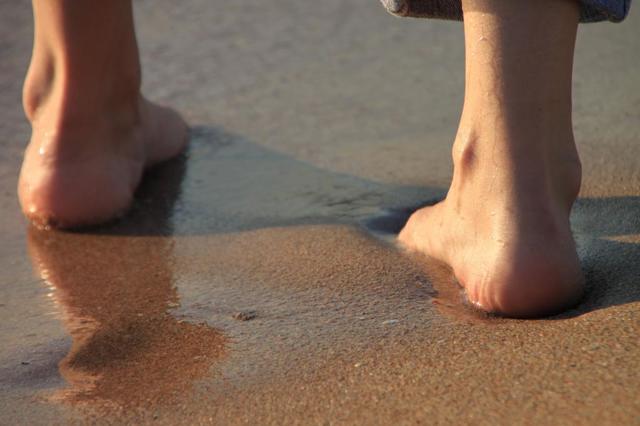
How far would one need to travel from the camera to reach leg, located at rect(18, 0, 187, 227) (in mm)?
2057

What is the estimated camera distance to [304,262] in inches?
71.2

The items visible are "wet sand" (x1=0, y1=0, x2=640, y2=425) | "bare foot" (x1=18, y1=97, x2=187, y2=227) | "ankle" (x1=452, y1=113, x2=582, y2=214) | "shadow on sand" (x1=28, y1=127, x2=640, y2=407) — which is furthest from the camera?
"bare foot" (x1=18, y1=97, x2=187, y2=227)

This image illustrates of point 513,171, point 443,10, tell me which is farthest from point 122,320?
point 443,10

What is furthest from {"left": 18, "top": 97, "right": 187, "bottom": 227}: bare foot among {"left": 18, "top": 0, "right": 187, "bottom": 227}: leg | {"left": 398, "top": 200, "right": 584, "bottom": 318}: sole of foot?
{"left": 398, "top": 200, "right": 584, "bottom": 318}: sole of foot

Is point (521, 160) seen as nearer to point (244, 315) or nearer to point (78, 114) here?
point (244, 315)

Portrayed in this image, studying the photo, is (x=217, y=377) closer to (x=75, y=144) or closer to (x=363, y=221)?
(x=363, y=221)

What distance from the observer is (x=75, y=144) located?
2.11 metres

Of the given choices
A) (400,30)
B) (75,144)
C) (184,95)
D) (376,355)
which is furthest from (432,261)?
(400,30)

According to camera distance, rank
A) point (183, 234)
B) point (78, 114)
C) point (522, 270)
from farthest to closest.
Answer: point (78, 114) < point (183, 234) < point (522, 270)

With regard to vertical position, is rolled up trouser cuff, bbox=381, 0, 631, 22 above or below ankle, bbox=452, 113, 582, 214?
above

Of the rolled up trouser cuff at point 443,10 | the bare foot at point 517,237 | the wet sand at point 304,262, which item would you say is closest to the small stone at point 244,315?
the wet sand at point 304,262

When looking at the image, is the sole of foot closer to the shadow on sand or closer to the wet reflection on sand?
the shadow on sand

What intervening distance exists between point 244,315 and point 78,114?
739 mm

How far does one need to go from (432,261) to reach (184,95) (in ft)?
3.92
